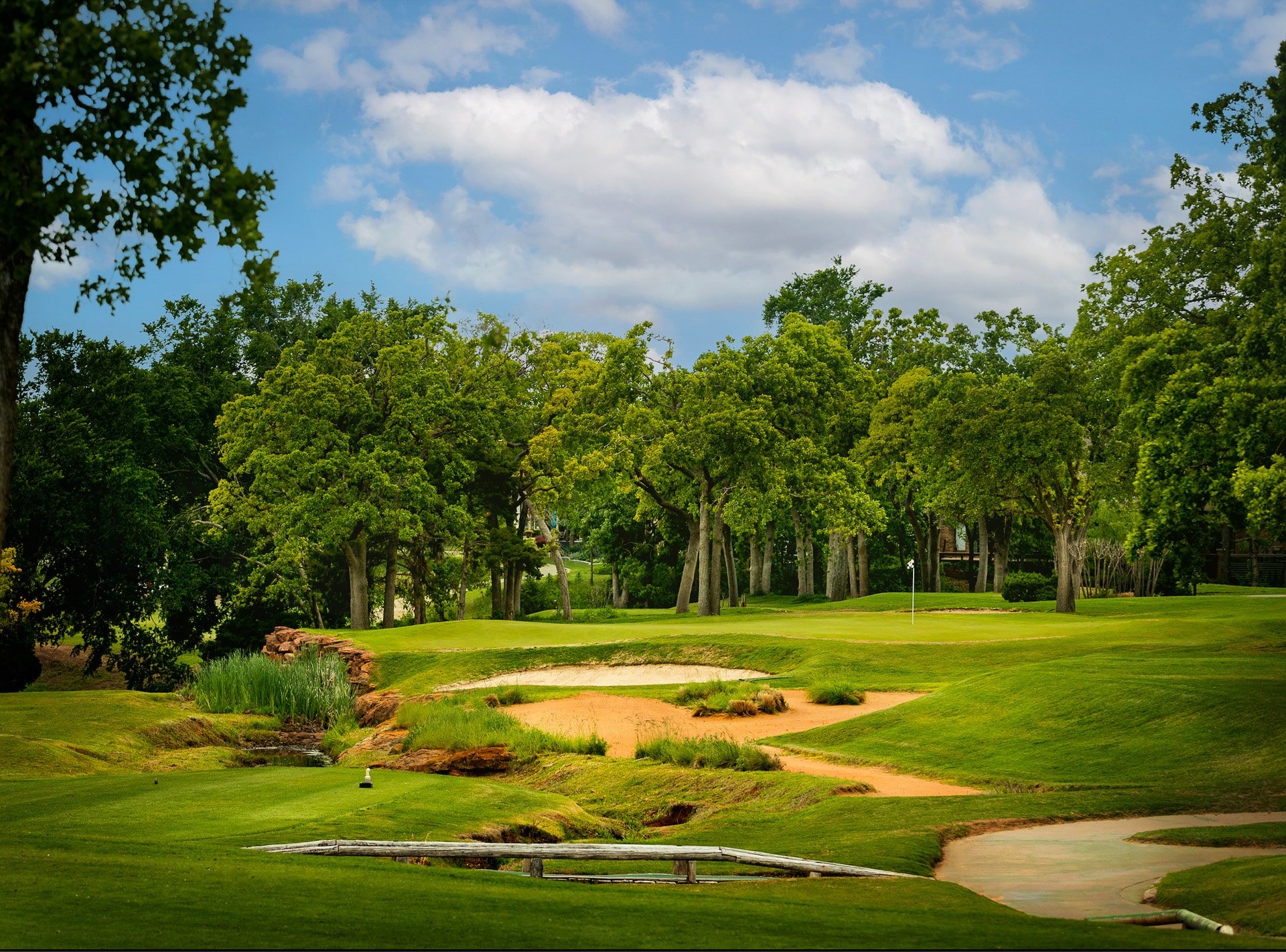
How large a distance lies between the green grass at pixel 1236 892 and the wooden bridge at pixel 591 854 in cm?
202

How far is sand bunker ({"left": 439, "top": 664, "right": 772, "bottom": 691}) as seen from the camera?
29.0 m

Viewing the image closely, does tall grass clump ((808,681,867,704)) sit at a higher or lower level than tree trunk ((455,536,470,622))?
lower

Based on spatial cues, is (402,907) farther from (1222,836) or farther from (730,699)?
(730,699)

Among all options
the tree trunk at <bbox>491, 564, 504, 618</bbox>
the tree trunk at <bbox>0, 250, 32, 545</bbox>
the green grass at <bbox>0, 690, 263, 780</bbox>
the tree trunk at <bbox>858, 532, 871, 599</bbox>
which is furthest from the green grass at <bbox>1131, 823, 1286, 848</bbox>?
the tree trunk at <bbox>858, 532, 871, 599</bbox>

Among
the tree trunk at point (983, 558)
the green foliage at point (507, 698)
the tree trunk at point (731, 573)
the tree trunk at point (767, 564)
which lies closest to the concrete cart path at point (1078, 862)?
the green foliage at point (507, 698)

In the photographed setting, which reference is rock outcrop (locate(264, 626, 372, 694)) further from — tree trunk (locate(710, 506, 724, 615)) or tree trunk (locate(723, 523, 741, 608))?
Result: tree trunk (locate(723, 523, 741, 608))

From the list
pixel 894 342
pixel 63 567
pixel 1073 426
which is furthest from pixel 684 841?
pixel 894 342

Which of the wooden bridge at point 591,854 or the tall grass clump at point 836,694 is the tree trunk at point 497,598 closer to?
the tall grass clump at point 836,694

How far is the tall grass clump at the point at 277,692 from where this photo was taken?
28.5 metres

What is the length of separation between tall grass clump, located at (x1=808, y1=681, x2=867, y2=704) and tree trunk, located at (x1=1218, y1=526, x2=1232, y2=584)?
43.1 metres

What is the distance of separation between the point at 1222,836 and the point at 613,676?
1926 cm

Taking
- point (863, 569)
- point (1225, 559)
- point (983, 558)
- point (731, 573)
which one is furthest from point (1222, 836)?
point (1225, 559)

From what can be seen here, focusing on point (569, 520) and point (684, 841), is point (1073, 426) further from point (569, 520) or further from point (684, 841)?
point (684, 841)

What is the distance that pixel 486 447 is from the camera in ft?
161
